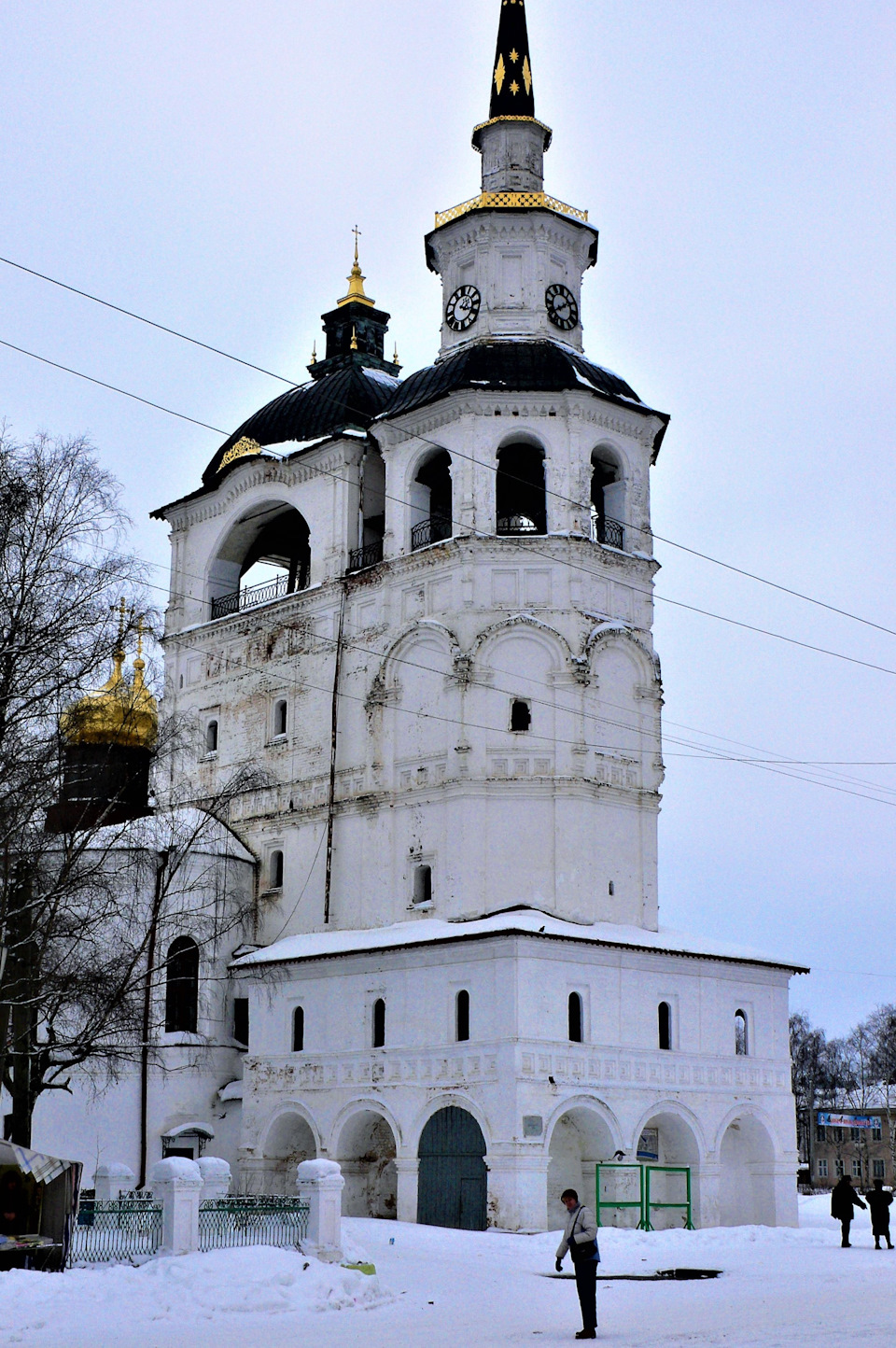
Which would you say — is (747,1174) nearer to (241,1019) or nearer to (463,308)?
(241,1019)

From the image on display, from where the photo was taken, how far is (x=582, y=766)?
32406mm

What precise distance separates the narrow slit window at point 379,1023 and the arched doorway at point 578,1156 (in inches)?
145

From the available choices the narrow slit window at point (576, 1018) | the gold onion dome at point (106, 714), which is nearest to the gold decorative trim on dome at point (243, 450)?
the gold onion dome at point (106, 714)

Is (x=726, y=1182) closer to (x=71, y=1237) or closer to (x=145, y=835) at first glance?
(x=145, y=835)

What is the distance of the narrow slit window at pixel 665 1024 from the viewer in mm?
31594

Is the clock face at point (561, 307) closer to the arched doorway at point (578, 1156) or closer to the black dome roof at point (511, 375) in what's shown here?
the black dome roof at point (511, 375)

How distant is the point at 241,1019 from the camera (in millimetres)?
35719

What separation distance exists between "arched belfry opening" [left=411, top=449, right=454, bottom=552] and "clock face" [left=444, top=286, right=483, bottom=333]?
3.34 meters

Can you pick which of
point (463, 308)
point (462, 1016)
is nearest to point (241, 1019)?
point (462, 1016)

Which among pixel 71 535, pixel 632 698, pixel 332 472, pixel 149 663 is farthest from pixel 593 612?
pixel 71 535

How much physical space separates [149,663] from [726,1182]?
1725 cm

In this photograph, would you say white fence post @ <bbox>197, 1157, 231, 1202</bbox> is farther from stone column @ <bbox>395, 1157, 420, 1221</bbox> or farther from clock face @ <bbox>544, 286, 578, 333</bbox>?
clock face @ <bbox>544, 286, 578, 333</bbox>

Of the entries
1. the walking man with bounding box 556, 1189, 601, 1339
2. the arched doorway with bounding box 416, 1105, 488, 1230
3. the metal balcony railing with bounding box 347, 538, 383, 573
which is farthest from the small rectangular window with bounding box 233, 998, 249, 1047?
the walking man with bounding box 556, 1189, 601, 1339

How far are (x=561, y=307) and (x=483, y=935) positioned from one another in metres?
14.7
